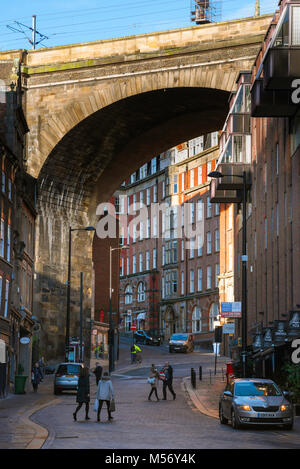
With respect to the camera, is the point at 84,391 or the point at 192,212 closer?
the point at 84,391

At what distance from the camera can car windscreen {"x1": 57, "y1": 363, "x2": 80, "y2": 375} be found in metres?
49.2

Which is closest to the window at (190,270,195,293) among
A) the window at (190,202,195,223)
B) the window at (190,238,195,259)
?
the window at (190,238,195,259)

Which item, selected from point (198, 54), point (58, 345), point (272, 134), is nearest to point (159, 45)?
point (198, 54)

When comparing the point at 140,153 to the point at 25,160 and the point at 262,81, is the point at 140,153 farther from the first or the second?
the point at 262,81

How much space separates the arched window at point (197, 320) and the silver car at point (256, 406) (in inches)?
3343

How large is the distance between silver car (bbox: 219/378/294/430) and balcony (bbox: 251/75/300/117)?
1206 centimetres

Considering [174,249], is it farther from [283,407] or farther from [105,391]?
[283,407]

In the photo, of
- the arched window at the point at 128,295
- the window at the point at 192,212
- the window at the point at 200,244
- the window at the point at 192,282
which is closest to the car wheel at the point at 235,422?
the window at the point at 200,244

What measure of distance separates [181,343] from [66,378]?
45.8 meters

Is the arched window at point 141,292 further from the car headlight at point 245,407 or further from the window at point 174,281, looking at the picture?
the car headlight at point 245,407

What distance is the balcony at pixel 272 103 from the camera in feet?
117

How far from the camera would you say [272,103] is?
3612 centimetres

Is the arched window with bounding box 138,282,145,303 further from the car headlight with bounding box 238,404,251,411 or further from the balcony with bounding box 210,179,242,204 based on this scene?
the car headlight with bounding box 238,404,251,411

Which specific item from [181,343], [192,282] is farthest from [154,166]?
[181,343]
